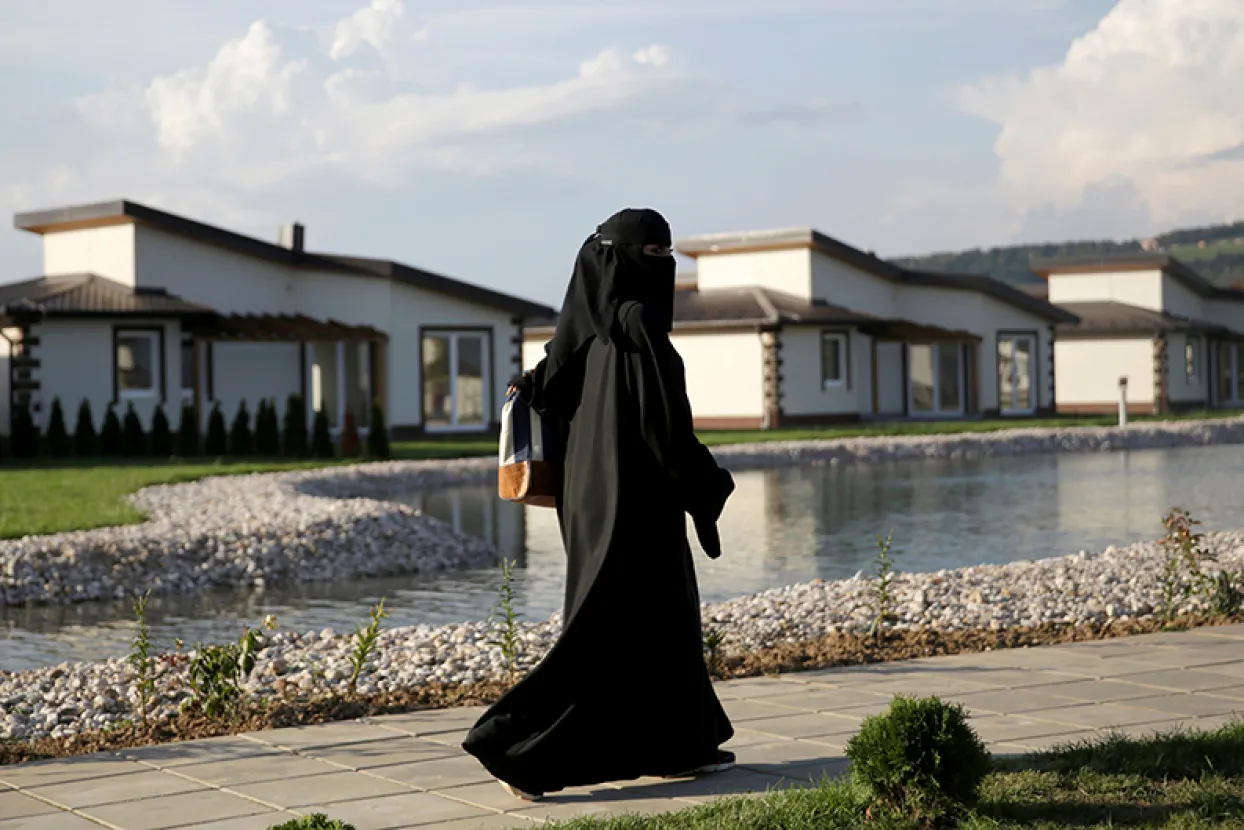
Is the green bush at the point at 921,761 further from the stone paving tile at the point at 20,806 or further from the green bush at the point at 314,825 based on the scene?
the stone paving tile at the point at 20,806

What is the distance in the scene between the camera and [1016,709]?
6395 millimetres

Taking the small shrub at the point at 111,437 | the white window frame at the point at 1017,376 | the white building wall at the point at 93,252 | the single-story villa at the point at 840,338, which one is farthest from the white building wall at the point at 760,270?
the small shrub at the point at 111,437

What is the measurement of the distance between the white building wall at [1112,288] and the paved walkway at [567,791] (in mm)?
44319

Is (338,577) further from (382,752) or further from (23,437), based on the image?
(23,437)

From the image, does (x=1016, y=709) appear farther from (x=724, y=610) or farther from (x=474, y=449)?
(x=474, y=449)

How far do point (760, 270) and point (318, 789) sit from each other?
3558 centimetres

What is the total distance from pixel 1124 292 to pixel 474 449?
28.7 m

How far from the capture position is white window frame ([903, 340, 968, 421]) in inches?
1650

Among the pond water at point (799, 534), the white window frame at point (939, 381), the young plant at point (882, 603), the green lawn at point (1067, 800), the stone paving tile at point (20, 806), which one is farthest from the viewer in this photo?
the white window frame at point (939, 381)

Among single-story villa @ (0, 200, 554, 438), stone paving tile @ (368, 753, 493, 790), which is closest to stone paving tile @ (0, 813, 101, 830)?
stone paving tile @ (368, 753, 493, 790)

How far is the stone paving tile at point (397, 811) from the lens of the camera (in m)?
4.91

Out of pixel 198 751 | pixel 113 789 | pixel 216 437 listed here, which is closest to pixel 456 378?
pixel 216 437

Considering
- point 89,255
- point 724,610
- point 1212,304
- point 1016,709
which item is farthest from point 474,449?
point 1212,304

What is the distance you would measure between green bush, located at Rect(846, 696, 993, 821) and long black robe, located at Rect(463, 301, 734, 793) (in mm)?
850
